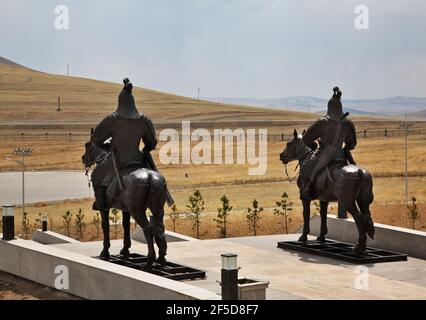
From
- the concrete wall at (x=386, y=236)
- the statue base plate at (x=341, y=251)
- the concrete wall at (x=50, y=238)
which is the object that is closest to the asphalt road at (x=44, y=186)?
the concrete wall at (x=50, y=238)

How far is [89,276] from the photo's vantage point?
1515cm

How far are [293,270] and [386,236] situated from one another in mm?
3678

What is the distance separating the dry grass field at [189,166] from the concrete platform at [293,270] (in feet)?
18.7

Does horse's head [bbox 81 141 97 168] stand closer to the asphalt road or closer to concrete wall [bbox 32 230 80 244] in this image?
concrete wall [bbox 32 230 80 244]

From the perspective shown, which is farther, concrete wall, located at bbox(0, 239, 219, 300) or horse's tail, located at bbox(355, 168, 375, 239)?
horse's tail, located at bbox(355, 168, 375, 239)

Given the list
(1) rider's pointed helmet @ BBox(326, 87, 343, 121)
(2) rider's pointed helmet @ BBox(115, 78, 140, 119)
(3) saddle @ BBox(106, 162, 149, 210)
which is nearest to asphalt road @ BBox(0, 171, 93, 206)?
(1) rider's pointed helmet @ BBox(326, 87, 343, 121)

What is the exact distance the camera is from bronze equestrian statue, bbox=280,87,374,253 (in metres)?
18.7

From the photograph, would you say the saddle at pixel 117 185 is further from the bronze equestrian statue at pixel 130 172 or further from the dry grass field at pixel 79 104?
the dry grass field at pixel 79 104

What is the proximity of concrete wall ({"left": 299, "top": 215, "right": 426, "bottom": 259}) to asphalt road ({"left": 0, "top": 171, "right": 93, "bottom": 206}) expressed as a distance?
23.1m

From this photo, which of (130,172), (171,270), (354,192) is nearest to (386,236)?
(354,192)

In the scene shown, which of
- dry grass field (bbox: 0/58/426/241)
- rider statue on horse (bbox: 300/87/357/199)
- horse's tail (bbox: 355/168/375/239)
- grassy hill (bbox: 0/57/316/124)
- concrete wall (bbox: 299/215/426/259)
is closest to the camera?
horse's tail (bbox: 355/168/375/239)

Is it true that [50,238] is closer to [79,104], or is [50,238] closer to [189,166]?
[189,166]
